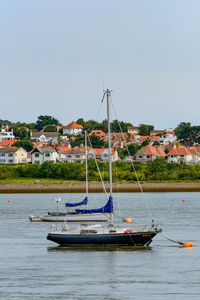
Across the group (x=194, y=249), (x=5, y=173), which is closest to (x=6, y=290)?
(x=194, y=249)

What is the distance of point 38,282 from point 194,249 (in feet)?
45.2

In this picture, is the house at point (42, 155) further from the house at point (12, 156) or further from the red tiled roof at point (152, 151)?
the red tiled roof at point (152, 151)

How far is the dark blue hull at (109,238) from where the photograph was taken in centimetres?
4603

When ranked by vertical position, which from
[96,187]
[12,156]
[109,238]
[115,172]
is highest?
[12,156]

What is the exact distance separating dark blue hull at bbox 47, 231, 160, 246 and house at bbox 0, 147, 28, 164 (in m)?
138

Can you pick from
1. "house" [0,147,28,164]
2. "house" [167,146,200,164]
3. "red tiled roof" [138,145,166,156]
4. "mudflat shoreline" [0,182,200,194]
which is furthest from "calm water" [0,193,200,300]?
"house" [0,147,28,164]

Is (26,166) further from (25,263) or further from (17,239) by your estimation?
(25,263)

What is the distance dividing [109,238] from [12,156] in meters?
140

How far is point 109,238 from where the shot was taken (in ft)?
151

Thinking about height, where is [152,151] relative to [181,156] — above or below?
above

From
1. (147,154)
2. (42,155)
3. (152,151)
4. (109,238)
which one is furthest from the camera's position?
(42,155)

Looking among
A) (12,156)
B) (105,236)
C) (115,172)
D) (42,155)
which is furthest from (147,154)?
(105,236)

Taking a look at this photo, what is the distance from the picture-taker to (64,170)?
474 ft

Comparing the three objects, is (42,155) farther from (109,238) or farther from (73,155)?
(109,238)
